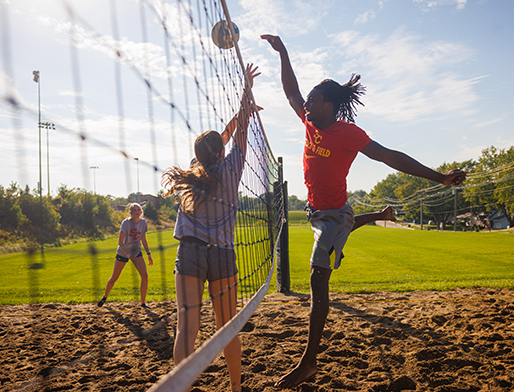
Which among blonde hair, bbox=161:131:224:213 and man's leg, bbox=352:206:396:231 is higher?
blonde hair, bbox=161:131:224:213

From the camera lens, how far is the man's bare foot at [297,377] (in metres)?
2.41

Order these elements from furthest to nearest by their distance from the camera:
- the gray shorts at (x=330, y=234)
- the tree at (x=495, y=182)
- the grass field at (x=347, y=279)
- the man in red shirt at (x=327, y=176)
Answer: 1. the tree at (x=495, y=182)
2. the grass field at (x=347, y=279)
3. the gray shorts at (x=330, y=234)
4. the man in red shirt at (x=327, y=176)

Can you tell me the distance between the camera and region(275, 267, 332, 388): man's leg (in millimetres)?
2432

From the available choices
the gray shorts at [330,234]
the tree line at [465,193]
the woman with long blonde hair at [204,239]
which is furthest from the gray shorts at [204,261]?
the tree line at [465,193]

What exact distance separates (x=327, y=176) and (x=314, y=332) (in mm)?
1212

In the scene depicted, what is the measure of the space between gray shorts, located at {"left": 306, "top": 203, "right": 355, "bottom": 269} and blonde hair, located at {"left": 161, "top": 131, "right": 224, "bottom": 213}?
105 centimetres

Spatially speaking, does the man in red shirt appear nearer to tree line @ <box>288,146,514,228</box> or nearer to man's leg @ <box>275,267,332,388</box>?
man's leg @ <box>275,267,332,388</box>

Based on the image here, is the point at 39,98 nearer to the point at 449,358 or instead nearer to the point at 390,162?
the point at 390,162

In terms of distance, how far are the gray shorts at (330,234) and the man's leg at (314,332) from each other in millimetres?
85

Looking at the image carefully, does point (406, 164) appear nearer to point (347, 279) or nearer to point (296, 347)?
point (296, 347)

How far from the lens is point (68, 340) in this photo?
12.6 feet

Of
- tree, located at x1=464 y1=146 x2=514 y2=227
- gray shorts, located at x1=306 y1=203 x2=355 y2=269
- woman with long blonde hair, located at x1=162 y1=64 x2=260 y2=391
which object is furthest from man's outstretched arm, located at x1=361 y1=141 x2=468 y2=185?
tree, located at x1=464 y1=146 x2=514 y2=227

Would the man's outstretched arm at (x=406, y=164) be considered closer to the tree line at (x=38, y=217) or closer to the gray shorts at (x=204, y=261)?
the gray shorts at (x=204, y=261)

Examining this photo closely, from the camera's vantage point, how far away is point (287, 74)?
3441 mm
